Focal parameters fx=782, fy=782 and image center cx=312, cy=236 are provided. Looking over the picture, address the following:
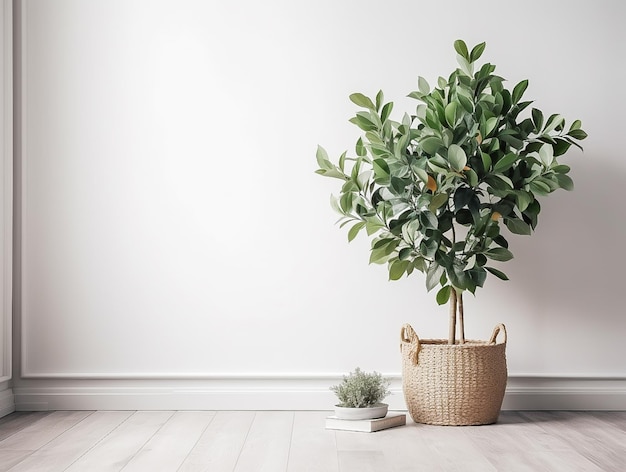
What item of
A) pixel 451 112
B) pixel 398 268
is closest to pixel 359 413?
pixel 398 268

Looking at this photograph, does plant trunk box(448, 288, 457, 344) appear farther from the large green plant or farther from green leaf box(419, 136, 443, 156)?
green leaf box(419, 136, 443, 156)

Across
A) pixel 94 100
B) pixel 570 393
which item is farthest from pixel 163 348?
pixel 570 393

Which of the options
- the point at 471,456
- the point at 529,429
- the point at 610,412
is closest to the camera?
the point at 471,456

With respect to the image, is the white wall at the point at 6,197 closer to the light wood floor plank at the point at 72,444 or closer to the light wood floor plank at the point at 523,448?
the light wood floor plank at the point at 72,444

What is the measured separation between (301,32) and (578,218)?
4.42ft

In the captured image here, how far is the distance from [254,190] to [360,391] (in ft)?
3.10

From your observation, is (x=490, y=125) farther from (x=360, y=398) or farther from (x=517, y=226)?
(x=360, y=398)

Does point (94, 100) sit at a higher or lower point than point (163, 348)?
higher

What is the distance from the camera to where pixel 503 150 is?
273 centimetres

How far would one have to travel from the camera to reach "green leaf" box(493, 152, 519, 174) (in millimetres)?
2598

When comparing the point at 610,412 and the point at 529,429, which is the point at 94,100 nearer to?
the point at 529,429

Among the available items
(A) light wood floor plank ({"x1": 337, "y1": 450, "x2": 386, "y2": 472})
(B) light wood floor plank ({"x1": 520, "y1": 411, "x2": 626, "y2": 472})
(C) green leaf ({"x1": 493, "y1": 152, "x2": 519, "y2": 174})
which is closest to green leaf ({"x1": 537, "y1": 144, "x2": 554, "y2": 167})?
(C) green leaf ({"x1": 493, "y1": 152, "x2": 519, "y2": 174})

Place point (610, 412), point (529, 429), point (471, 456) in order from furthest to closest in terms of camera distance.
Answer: point (610, 412), point (529, 429), point (471, 456)

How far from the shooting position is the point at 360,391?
2684 mm
